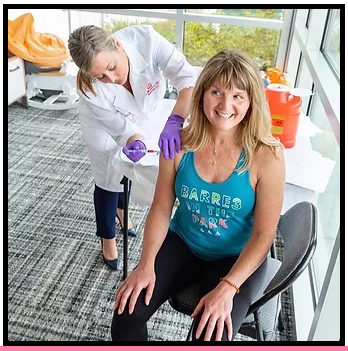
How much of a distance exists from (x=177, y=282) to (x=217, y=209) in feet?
0.77

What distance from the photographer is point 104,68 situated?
1377mm

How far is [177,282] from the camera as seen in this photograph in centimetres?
121

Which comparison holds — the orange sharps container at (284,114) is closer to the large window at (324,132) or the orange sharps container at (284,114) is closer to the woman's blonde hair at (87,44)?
the large window at (324,132)

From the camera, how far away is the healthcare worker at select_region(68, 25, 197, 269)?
4.46ft

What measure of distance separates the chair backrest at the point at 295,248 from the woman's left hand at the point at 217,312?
0.07 m

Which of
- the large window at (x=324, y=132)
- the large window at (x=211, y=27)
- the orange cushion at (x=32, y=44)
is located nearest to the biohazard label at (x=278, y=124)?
the large window at (x=324, y=132)

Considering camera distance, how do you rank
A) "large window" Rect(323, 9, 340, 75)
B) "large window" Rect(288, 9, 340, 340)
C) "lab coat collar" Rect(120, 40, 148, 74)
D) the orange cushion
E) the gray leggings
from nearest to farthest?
the gray leggings, "large window" Rect(288, 9, 340, 340), "lab coat collar" Rect(120, 40, 148, 74), "large window" Rect(323, 9, 340, 75), the orange cushion

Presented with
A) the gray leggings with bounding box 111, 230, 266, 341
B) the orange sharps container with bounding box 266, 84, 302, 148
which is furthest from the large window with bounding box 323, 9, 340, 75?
the gray leggings with bounding box 111, 230, 266, 341

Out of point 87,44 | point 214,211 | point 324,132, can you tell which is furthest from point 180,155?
point 324,132

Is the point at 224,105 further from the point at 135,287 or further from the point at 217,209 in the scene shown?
the point at 135,287

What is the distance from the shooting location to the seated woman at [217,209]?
3.58 ft

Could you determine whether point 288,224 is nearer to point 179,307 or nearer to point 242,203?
point 242,203

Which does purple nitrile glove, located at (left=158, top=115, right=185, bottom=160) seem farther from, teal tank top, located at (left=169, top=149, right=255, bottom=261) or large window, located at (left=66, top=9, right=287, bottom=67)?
large window, located at (left=66, top=9, right=287, bottom=67)

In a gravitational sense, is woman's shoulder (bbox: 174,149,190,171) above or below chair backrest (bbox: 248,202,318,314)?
above
